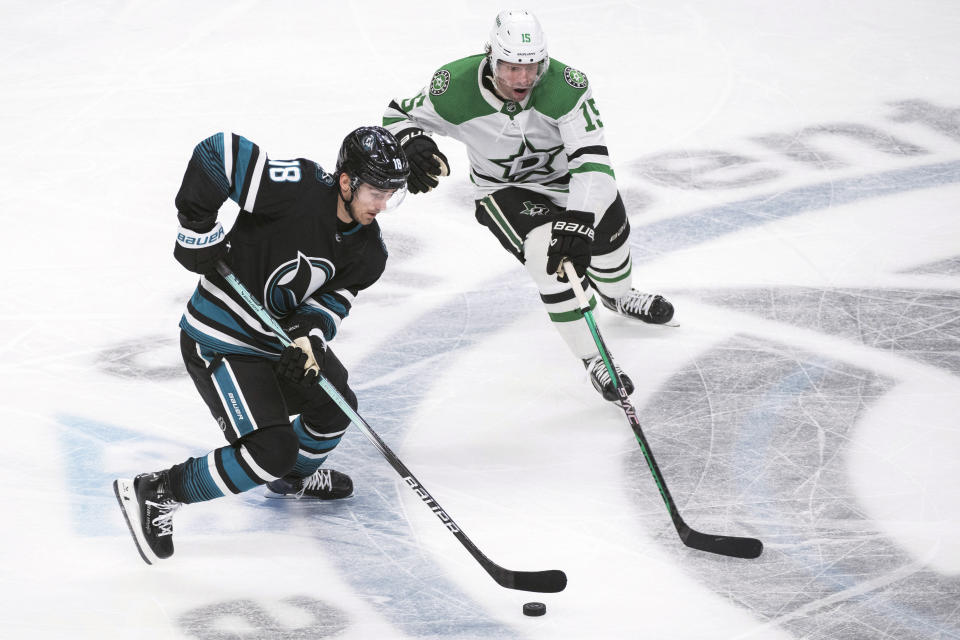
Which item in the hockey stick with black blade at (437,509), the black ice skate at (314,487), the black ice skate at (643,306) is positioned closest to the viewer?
the hockey stick with black blade at (437,509)

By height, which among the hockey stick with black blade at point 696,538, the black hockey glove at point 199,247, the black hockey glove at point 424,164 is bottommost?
the hockey stick with black blade at point 696,538

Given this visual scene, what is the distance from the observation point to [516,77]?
3.57m

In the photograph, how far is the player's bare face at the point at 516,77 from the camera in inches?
140

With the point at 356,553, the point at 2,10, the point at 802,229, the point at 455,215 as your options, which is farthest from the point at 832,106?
the point at 2,10

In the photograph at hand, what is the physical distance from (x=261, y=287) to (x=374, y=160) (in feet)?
1.48

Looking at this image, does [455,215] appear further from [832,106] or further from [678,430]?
[832,106]

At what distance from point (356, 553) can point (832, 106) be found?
3.99 m

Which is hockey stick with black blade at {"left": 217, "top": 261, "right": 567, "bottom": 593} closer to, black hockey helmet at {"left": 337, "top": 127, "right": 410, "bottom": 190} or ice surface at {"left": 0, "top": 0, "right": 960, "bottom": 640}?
ice surface at {"left": 0, "top": 0, "right": 960, "bottom": 640}

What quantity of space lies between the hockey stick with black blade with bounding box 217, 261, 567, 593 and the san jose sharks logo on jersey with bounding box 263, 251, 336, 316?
0.06 metres

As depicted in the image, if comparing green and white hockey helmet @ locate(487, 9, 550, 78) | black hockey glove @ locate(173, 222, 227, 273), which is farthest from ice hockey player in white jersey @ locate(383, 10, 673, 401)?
black hockey glove @ locate(173, 222, 227, 273)

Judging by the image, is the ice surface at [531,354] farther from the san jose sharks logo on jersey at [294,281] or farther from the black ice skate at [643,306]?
the san jose sharks logo on jersey at [294,281]

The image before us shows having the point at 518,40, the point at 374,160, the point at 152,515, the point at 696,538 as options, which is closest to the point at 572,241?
the point at 518,40

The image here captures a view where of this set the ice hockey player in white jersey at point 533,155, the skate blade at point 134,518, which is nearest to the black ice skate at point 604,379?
the ice hockey player in white jersey at point 533,155

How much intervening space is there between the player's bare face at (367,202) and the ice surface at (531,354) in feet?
2.74
